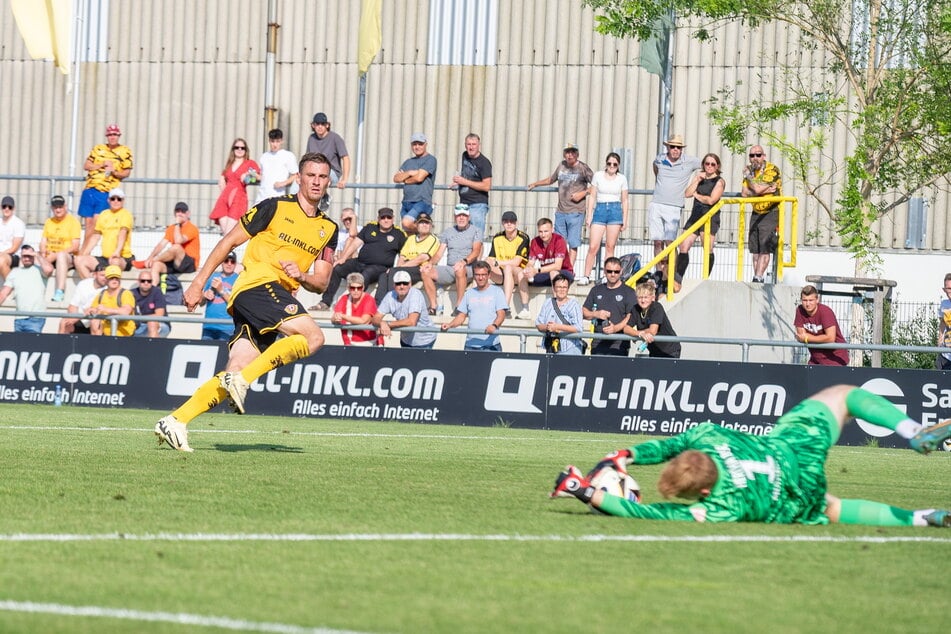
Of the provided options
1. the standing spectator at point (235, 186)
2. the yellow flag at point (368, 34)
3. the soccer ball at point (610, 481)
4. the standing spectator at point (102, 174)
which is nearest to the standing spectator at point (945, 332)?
the standing spectator at point (235, 186)

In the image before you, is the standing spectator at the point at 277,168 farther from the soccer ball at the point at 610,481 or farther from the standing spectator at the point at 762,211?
the soccer ball at the point at 610,481

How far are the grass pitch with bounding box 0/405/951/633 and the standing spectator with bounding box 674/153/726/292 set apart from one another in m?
10.9

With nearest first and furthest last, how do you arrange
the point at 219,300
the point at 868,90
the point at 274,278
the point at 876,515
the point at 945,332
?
the point at 876,515 < the point at 274,278 < the point at 945,332 < the point at 219,300 < the point at 868,90

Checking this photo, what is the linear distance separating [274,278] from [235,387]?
116 cm

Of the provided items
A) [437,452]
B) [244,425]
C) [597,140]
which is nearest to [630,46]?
[597,140]

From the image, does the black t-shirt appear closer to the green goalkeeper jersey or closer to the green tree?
the green tree

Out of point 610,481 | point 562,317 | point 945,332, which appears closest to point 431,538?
point 610,481

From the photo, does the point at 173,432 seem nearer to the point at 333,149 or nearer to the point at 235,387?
the point at 235,387

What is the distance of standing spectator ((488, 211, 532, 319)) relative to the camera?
20609 mm

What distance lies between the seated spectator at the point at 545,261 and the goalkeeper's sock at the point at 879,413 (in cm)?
1311

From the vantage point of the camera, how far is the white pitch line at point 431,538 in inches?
253

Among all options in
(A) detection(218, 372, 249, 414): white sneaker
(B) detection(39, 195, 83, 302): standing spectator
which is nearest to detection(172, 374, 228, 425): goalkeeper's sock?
(A) detection(218, 372, 249, 414): white sneaker

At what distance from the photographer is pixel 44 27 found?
2758 cm

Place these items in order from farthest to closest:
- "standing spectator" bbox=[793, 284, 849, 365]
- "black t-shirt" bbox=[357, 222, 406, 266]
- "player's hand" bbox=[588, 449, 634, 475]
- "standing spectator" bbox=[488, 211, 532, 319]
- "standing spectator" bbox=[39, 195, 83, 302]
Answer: "standing spectator" bbox=[39, 195, 83, 302] < "black t-shirt" bbox=[357, 222, 406, 266] < "standing spectator" bbox=[488, 211, 532, 319] < "standing spectator" bbox=[793, 284, 849, 365] < "player's hand" bbox=[588, 449, 634, 475]
